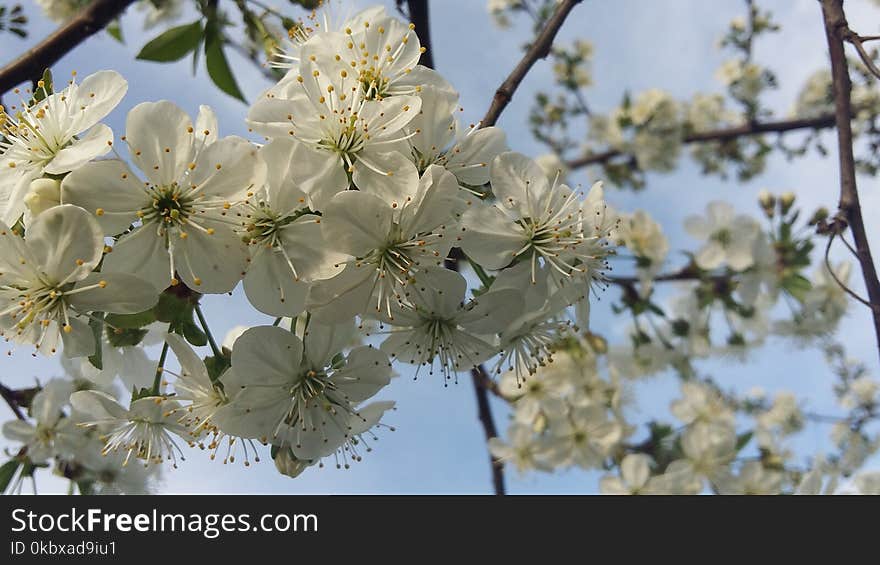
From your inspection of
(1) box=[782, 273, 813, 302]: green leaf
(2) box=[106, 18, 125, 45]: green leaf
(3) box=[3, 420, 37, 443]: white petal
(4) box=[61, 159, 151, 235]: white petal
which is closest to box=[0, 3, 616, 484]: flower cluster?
(4) box=[61, 159, 151, 235]: white petal

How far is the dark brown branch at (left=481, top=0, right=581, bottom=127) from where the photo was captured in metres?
1.61

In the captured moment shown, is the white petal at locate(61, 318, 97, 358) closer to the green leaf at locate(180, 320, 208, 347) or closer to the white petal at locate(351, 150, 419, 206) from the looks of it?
the green leaf at locate(180, 320, 208, 347)

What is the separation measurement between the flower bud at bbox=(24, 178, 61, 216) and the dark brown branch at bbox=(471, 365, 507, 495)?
2177mm

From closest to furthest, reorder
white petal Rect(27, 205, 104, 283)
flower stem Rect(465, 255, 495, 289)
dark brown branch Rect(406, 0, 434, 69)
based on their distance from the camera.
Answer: white petal Rect(27, 205, 104, 283), flower stem Rect(465, 255, 495, 289), dark brown branch Rect(406, 0, 434, 69)

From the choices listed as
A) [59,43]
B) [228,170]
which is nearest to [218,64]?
[59,43]

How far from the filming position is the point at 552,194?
1.62m

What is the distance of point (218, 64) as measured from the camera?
2.50m

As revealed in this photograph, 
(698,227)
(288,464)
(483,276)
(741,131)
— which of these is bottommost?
(288,464)

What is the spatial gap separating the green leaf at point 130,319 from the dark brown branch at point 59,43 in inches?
33.3

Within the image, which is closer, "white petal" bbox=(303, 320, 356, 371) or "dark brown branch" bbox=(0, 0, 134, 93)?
"white petal" bbox=(303, 320, 356, 371)

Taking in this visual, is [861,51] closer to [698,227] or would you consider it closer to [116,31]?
[698,227]

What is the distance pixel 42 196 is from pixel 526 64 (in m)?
1.15
